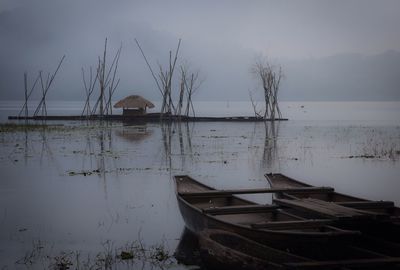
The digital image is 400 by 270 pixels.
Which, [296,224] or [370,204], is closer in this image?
[296,224]

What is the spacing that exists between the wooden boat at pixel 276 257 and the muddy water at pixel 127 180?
0.73 metres

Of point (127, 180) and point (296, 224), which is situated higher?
point (296, 224)

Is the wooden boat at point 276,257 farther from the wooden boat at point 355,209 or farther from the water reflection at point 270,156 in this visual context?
the water reflection at point 270,156

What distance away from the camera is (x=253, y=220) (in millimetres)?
6449

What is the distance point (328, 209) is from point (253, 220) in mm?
1051

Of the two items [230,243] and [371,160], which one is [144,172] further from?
[230,243]

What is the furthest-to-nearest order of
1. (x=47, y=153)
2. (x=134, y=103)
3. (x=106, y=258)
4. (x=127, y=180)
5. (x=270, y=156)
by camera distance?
(x=134, y=103) < (x=47, y=153) < (x=270, y=156) < (x=127, y=180) < (x=106, y=258)

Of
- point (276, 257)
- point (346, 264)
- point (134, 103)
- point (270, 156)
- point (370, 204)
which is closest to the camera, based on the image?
point (346, 264)

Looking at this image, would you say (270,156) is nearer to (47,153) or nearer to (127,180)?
(127,180)

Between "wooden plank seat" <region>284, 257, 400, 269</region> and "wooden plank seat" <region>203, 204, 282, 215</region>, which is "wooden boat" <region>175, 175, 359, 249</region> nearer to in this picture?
"wooden plank seat" <region>203, 204, 282, 215</region>

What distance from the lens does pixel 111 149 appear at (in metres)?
18.3

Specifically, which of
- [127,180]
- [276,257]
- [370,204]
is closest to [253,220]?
[370,204]

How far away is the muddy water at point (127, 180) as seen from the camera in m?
6.84

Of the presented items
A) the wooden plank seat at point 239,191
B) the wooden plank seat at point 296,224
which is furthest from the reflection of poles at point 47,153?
the wooden plank seat at point 296,224
